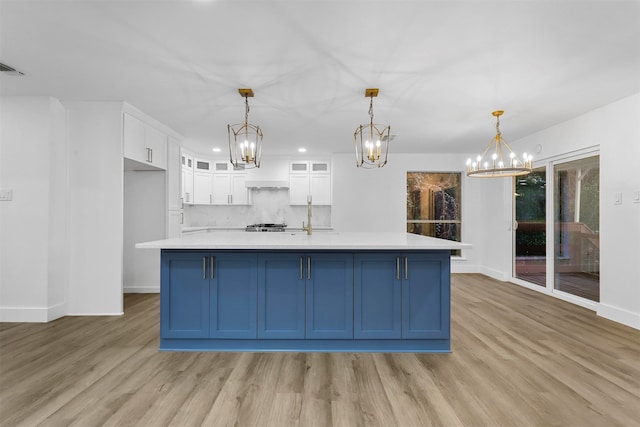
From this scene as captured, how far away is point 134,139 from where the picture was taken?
402 centimetres

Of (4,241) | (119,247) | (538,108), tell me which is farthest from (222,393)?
(538,108)

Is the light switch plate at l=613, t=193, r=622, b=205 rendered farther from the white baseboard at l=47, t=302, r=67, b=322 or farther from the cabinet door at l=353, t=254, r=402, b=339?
the white baseboard at l=47, t=302, r=67, b=322

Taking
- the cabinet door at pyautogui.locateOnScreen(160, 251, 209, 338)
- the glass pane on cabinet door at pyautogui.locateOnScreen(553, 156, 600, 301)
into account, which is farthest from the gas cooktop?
the glass pane on cabinet door at pyautogui.locateOnScreen(553, 156, 600, 301)

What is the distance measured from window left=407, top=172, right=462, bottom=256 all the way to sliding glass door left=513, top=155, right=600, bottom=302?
1.25 meters

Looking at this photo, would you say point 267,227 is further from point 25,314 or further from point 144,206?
point 25,314

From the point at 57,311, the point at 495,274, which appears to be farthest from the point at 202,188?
the point at 495,274

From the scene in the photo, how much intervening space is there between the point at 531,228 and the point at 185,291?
5.23m

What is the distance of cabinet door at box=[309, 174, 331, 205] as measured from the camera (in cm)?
668

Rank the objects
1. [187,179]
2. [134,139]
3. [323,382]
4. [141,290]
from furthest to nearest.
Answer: [187,179]
[141,290]
[134,139]
[323,382]

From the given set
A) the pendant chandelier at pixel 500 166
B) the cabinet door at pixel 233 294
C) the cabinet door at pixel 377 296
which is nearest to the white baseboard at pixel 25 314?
the cabinet door at pixel 233 294

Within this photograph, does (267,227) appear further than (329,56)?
Yes

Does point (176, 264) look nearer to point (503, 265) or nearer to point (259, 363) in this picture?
point (259, 363)

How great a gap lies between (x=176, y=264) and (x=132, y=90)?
1933mm

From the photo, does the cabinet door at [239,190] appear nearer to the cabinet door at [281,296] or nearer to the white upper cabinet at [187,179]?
the white upper cabinet at [187,179]
